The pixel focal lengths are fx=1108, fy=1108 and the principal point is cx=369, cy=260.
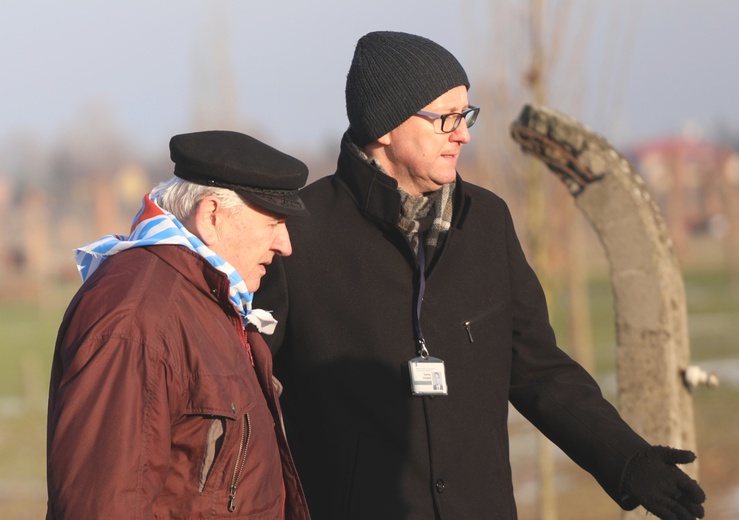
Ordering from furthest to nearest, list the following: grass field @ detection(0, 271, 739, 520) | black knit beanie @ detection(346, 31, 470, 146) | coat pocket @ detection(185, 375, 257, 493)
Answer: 1. grass field @ detection(0, 271, 739, 520)
2. black knit beanie @ detection(346, 31, 470, 146)
3. coat pocket @ detection(185, 375, 257, 493)

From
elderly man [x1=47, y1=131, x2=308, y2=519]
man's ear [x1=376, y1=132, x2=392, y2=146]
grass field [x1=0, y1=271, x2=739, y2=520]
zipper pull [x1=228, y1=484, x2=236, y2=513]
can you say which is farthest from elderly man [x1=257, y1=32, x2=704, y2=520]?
grass field [x1=0, y1=271, x2=739, y2=520]

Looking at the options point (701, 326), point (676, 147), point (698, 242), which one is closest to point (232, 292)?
point (701, 326)

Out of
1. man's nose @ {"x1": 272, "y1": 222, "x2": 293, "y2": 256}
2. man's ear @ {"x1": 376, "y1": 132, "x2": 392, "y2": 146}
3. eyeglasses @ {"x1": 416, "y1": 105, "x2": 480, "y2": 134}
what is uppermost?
eyeglasses @ {"x1": 416, "y1": 105, "x2": 480, "y2": 134}

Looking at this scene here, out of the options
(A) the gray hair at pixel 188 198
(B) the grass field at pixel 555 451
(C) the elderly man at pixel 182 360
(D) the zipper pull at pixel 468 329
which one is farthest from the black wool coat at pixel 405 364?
(B) the grass field at pixel 555 451

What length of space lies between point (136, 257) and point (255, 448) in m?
0.46

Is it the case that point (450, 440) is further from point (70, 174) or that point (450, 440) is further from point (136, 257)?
point (70, 174)

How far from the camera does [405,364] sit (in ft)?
9.89

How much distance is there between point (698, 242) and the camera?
41.8 meters

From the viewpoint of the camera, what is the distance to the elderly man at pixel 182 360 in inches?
79.6

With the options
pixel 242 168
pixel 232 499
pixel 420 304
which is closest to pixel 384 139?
pixel 420 304

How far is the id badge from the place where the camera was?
2.93 meters

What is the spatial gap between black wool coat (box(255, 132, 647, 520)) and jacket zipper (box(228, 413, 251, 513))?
2.51ft

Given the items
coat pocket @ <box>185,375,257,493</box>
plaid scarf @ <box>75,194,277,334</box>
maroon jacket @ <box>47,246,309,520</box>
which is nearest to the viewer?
maroon jacket @ <box>47,246,309,520</box>

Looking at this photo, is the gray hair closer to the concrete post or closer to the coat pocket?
the coat pocket
